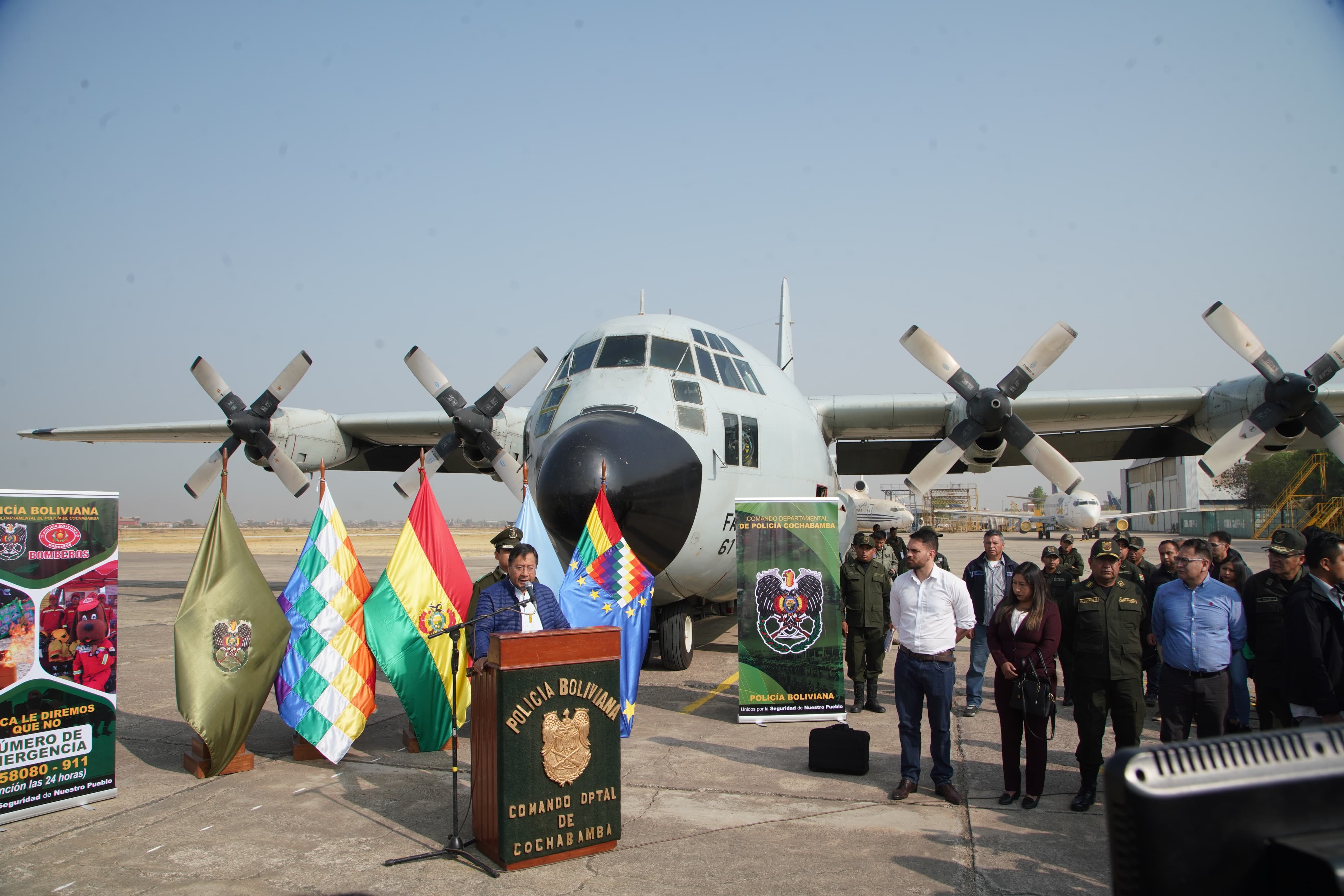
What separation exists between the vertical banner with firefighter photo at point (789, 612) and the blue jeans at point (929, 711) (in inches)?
81.8

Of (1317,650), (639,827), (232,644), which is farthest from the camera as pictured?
(232,644)

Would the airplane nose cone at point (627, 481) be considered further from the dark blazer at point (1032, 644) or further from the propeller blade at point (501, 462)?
the propeller blade at point (501, 462)

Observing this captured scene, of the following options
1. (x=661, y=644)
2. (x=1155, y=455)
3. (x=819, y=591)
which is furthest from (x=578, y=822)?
(x=1155, y=455)

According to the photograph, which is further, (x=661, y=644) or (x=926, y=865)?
(x=661, y=644)

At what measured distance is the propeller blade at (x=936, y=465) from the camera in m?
13.3

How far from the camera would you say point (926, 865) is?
14.9ft

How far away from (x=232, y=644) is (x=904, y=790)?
5.15 meters

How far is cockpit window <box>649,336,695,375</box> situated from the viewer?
9.62 metres

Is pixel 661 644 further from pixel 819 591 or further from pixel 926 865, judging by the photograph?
pixel 926 865

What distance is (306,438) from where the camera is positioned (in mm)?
17109

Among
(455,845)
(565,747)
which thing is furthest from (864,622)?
(455,845)

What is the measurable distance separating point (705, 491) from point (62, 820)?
591cm

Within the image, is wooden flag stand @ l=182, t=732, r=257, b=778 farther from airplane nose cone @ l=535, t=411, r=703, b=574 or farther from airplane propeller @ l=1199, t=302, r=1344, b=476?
airplane propeller @ l=1199, t=302, r=1344, b=476

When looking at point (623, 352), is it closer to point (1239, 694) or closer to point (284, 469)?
point (1239, 694)
